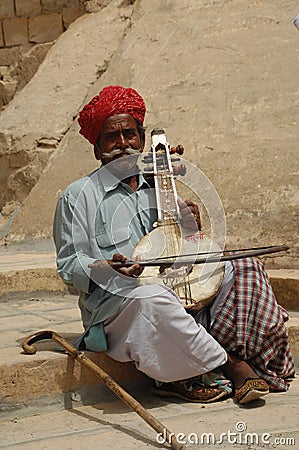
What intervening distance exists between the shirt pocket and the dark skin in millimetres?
237

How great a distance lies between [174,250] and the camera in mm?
2812

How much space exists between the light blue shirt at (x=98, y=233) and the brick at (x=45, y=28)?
5.57m

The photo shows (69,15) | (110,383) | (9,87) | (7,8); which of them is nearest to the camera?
(110,383)

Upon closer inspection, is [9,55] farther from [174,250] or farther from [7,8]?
[174,250]

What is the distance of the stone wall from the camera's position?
8.16m

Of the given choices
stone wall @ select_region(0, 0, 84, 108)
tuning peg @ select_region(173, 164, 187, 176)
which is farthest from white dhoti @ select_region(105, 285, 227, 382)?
stone wall @ select_region(0, 0, 84, 108)

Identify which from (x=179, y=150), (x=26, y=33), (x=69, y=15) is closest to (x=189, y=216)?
(x=179, y=150)

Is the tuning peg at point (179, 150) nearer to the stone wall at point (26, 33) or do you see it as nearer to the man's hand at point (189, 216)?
the man's hand at point (189, 216)

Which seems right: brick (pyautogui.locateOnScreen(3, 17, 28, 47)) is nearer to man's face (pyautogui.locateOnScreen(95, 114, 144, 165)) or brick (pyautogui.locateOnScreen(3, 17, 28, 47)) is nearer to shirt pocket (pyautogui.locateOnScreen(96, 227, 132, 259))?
man's face (pyautogui.locateOnScreen(95, 114, 144, 165))

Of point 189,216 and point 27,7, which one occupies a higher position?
point 27,7

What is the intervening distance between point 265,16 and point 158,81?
99 centimetres

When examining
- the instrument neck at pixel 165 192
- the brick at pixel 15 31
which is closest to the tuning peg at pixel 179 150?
the instrument neck at pixel 165 192

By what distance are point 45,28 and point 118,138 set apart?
18.7 feet

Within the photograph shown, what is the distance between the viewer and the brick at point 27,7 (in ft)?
27.3
